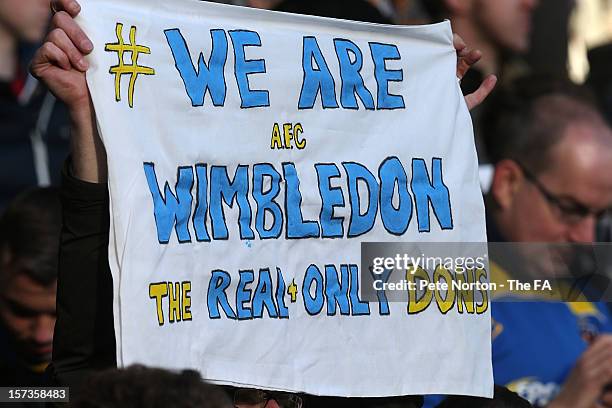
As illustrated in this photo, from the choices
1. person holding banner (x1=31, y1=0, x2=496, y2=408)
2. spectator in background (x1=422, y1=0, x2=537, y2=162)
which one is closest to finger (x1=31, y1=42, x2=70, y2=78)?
person holding banner (x1=31, y1=0, x2=496, y2=408)

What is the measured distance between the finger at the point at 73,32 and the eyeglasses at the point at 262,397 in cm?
89

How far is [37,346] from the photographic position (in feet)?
13.3

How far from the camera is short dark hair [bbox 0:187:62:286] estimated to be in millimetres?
4039

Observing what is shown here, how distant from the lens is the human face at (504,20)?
5484 mm

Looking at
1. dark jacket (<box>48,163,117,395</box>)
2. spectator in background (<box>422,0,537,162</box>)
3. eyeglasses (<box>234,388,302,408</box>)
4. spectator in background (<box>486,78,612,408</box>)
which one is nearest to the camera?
dark jacket (<box>48,163,117,395</box>)

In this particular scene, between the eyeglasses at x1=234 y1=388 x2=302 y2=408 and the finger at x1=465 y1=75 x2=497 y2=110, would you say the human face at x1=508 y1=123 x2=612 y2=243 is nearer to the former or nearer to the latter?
the finger at x1=465 y1=75 x2=497 y2=110

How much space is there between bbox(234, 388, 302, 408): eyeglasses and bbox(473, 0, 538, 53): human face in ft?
9.19

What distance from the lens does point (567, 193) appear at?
4.43 metres

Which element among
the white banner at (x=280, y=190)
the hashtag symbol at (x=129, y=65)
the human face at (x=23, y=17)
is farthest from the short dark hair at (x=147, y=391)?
the human face at (x=23, y=17)

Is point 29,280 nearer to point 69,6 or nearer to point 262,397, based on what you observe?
point 262,397

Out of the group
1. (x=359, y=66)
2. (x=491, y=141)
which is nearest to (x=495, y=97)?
(x=491, y=141)

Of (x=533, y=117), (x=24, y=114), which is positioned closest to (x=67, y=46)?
(x=24, y=114)

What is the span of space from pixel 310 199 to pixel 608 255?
168cm

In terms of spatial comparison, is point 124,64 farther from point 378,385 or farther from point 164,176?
point 378,385
